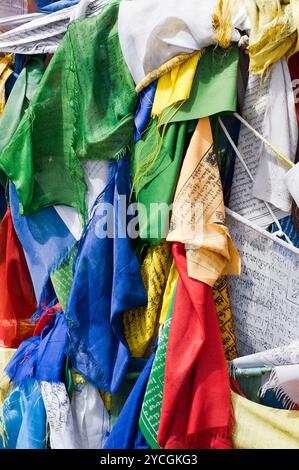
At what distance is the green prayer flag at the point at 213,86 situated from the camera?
55.9 inches

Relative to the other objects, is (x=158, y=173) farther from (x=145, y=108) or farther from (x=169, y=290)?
(x=169, y=290)

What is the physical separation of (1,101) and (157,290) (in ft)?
2.58

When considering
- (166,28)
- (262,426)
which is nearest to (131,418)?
(262,426)

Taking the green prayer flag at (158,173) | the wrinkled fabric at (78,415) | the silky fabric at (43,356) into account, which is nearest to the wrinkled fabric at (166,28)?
the green prayer flag at (158,173)

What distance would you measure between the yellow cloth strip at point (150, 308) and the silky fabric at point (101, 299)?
29mm

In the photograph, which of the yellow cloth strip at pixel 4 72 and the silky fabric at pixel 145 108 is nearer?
the silky fabric at pixel 145 108

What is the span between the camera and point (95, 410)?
1614mm

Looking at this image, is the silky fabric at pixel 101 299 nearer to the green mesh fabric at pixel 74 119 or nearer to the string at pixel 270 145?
the green mesh fabric at pixel 74 119

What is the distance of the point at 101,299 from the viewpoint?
1572mm

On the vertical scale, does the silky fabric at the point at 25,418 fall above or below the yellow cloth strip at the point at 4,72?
below

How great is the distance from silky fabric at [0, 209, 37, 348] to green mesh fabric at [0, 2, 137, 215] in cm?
17

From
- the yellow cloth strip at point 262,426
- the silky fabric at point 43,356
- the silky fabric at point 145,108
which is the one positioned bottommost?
the yellow cloth strip at point 262,426

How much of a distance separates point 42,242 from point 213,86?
638 millimetres
